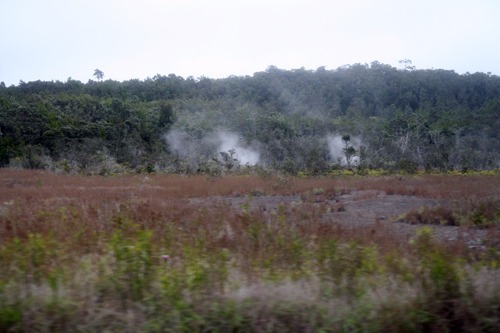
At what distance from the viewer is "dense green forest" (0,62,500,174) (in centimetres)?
3591

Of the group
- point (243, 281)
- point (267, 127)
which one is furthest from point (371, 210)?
point (267, 127)

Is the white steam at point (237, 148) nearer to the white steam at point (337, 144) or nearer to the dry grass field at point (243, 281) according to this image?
the white steam at point (337, 144)

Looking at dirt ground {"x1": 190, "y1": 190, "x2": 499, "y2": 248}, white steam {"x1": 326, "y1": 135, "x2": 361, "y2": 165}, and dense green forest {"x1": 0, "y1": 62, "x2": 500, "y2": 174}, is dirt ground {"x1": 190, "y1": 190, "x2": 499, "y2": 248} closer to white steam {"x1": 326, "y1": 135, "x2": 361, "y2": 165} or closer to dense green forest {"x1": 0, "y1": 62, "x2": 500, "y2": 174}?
dense green forest {"x1": 0, "y1": 62, "x2": 500, "y2": 174}

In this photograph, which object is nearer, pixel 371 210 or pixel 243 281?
pixel 243 281

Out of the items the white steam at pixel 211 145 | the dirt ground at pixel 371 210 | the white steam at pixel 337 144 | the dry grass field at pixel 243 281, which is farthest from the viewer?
the white steam at pixel 211 145

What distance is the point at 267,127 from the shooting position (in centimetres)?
4541

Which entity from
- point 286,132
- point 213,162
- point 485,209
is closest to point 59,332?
point 485,209

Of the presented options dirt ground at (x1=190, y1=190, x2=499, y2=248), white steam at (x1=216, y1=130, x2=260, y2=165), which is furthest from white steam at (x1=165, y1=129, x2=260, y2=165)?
dirt ground at (x1=190, y1=190, x2=499, y2=248)

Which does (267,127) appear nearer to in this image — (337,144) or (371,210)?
(337,144)

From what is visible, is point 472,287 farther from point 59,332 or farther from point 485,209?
point 485,209

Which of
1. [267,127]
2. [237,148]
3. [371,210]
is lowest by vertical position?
[371,210]

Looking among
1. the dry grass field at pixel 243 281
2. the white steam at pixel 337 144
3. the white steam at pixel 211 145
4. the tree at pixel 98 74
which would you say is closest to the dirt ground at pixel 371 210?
the dry grass field at pixel 243 281

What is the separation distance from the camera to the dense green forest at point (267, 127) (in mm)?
35906

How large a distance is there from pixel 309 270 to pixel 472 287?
1.50 m
